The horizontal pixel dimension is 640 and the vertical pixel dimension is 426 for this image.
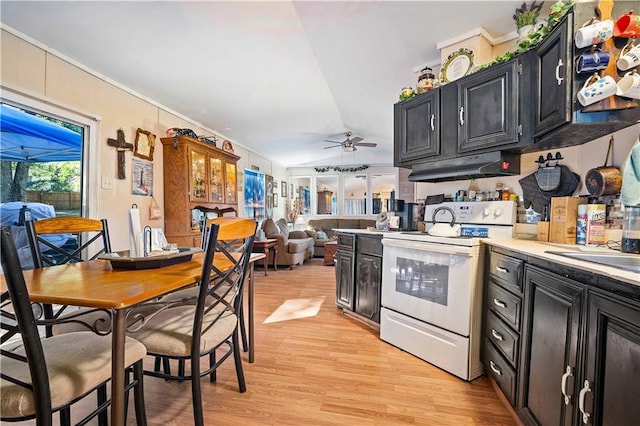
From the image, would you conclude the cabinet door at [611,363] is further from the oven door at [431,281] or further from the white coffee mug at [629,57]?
the white coffee mug at [629,57]

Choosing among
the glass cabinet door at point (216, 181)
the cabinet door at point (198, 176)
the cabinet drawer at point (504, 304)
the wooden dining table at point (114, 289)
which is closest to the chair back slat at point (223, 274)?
the wooden dining table at point (114, 289)

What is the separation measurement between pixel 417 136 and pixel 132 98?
3059mm

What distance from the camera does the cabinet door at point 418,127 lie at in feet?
7.80

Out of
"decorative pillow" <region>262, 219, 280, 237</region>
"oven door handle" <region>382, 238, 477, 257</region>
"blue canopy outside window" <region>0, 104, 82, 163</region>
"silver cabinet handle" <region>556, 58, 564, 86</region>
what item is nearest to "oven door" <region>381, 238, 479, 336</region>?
"oven door handle" <region>382, 238, 477, 257</region>

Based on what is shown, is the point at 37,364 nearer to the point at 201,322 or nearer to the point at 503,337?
the point at 201,322

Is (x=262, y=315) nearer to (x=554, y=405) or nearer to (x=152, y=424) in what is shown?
(x=152, y=424)

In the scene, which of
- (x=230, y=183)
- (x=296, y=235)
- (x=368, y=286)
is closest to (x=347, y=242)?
(x=368, y=286)

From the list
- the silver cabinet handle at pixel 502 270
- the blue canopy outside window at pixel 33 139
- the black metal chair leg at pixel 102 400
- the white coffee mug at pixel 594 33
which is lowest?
the black metal chair leg at pixel 102 400

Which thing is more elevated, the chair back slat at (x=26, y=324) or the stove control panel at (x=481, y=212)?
the stove control panel at (x=481, y=212)

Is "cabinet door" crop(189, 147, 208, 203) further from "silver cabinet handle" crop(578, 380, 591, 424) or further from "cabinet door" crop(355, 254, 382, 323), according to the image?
"silver cabinet handle" crop(578, 380, 591, 424)

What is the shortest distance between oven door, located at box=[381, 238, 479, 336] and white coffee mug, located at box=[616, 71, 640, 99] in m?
1.00

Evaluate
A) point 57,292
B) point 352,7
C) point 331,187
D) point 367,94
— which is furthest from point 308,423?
point 331,187

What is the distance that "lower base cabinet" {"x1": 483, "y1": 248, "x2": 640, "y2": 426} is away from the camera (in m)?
0.83

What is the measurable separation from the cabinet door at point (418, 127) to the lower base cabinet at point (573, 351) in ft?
3.96
